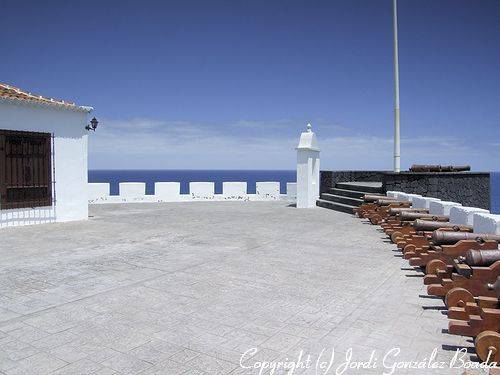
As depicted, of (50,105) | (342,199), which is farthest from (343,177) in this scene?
(50,105)

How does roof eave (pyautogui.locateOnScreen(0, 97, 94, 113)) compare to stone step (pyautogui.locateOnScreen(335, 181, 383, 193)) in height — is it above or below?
above

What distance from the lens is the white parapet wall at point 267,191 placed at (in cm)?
2089

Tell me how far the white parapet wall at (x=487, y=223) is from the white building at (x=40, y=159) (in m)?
10.4

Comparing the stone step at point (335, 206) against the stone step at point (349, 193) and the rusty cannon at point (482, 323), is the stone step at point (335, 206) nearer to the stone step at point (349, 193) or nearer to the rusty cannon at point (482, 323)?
the stone step at point (349, 193)

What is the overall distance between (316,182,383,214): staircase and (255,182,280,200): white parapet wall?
3.38 metres

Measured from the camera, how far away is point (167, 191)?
1961 centimetres

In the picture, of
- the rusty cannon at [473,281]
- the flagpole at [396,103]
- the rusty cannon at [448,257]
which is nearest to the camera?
the rusty cannon at [473,281]

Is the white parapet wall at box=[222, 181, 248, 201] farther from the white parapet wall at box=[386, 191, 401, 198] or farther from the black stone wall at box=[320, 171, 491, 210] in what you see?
the white parapet wall at box=[386, 191, 401, 198]

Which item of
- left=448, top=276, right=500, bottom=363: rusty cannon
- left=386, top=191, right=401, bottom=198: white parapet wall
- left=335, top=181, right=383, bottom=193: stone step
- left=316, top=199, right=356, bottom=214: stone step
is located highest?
left=335, top=181, right=383, bottom=193: stone step

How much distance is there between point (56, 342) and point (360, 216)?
10.8 meters

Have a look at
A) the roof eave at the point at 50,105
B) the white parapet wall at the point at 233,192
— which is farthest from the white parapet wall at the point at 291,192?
the roof eave at the point at 50,105

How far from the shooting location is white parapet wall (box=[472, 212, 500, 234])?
5.74 metres

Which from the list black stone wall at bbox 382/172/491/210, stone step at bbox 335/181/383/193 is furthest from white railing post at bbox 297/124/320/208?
black stone wall at bbox 382/172/491/210

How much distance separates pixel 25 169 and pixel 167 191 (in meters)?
8.46
